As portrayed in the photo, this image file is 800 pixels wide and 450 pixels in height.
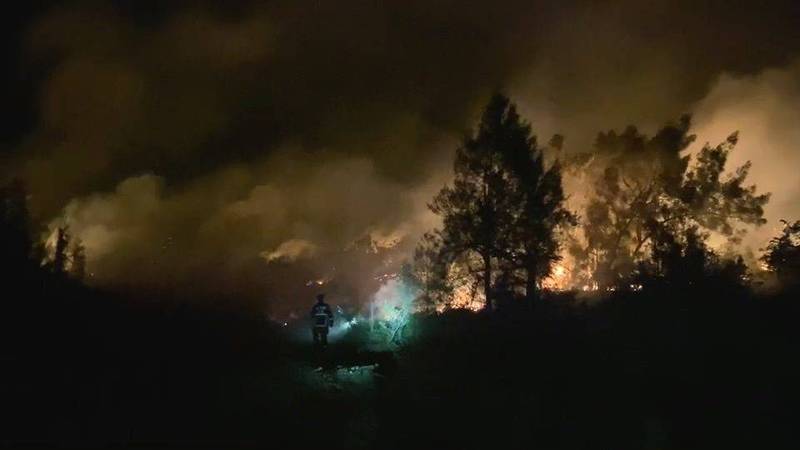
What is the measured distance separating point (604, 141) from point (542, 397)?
22423 mm

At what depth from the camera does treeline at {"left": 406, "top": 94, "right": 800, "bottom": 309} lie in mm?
26891

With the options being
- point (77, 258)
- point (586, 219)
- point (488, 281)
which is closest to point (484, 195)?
point (488, 281)

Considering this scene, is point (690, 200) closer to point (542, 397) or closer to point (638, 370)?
point (638, 370)

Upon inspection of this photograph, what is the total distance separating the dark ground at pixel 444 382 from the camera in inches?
585

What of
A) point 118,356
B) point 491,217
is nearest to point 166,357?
point 118,356

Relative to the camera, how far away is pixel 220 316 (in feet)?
107

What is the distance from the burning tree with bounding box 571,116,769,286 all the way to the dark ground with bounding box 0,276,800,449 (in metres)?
10.6

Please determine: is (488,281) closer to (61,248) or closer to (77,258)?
(61,248)

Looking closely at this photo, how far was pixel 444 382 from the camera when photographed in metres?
20.1

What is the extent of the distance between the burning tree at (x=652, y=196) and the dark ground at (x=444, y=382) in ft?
34.7

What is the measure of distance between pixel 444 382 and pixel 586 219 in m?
20.2

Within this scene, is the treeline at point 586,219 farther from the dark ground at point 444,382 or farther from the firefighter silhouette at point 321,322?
the firefighter silhouette at point 321,322

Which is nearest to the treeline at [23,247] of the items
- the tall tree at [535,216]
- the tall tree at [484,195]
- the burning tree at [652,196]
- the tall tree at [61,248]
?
the tall tree at [61,248]

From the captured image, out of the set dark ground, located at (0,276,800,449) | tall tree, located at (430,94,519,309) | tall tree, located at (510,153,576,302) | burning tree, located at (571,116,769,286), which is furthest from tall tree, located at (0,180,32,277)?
burning tree, located at (571,116,769,286)
